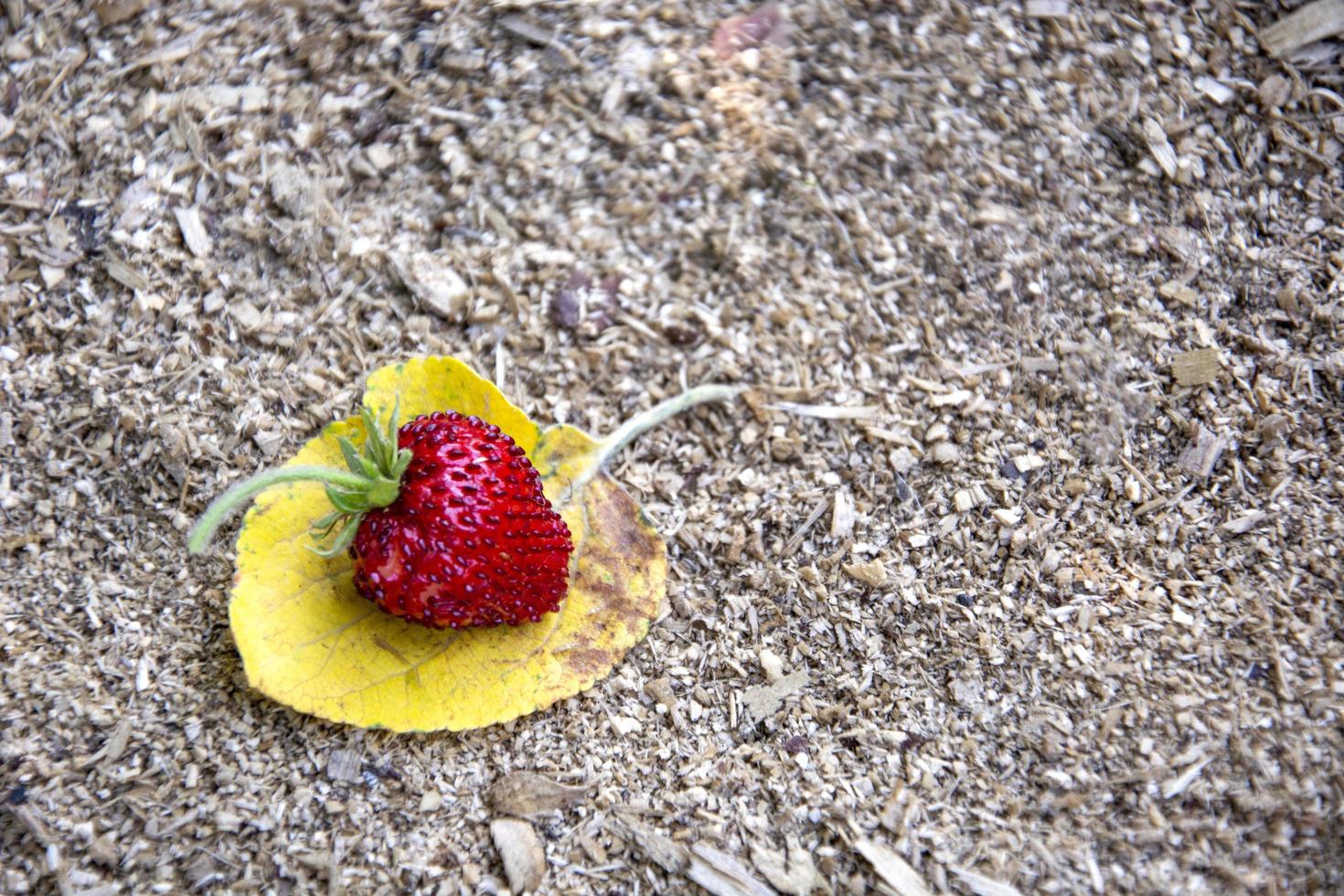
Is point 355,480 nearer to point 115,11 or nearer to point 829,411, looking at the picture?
point 829,411

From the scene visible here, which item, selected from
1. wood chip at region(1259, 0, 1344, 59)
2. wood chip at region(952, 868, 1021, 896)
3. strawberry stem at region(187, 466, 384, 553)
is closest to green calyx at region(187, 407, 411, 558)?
strawberry stem at region(187, 466, 384, 553)

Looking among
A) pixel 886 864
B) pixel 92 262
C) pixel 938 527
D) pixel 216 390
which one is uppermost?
pixel 92 262

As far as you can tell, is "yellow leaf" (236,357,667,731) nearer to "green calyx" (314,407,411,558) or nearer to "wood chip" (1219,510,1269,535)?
"green calyx" (314,407,411,558)

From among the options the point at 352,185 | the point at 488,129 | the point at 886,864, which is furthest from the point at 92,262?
the point at 886,864

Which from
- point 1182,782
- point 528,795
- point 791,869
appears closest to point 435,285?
point 528,795

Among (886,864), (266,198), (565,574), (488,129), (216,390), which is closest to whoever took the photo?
(886,864)

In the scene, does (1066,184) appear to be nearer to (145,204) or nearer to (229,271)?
(229,271)

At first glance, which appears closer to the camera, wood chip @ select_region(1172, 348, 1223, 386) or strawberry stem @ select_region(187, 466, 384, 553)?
strawberry stem @ select_region(187, 466, 384, 553)
